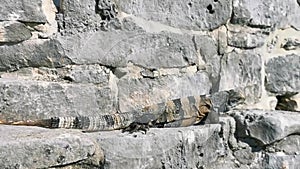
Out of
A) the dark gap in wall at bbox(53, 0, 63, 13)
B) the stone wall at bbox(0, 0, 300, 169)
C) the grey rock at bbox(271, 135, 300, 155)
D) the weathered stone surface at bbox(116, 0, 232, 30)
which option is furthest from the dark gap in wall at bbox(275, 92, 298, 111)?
the dark gap in wall at bbox(53, 0, 63, 13)

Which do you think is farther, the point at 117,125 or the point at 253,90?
the point at 253,90

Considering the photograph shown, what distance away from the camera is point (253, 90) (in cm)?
249

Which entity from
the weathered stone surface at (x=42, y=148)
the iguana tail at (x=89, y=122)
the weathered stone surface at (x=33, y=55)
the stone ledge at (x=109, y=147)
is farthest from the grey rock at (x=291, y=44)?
the weathered stone surface at (x=42, y=148)

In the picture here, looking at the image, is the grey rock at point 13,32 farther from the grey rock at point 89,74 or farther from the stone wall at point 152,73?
the grey rock at point 89,74

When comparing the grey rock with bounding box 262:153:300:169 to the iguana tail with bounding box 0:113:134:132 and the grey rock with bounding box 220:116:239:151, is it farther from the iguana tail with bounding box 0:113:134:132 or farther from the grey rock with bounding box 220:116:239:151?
the iguana tail with bounding box 0:113:134:132

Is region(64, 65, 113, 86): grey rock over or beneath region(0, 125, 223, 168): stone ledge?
over

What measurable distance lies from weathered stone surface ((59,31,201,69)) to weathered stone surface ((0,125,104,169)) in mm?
330

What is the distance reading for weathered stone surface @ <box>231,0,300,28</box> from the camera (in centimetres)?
240

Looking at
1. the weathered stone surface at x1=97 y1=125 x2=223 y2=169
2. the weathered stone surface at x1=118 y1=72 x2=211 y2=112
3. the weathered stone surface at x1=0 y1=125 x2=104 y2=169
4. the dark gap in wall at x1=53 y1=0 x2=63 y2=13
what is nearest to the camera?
the weathered stone surface at x1=0 y1=125 x2=104 y2=169

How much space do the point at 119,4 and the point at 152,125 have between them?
1.36 feet

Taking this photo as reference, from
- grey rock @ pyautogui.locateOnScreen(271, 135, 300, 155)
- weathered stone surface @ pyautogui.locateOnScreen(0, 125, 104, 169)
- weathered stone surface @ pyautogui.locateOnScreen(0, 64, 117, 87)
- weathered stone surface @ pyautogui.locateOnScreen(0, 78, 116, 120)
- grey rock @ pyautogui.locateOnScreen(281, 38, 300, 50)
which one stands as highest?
grey rock @ pyautogui.locateOnScreen(281, 38, 300, 50)

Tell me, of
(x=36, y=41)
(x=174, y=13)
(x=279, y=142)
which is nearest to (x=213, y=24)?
(x=174, y=13)

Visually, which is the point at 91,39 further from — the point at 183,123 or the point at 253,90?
the point at 253,90

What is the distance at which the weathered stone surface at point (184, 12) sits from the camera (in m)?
2.01
